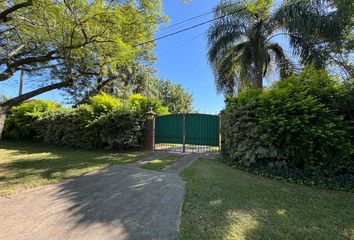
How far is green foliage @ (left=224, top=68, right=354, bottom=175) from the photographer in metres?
4.82

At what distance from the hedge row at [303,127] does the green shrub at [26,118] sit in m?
11.3

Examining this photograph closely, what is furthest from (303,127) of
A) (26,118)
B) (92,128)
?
(26,118)

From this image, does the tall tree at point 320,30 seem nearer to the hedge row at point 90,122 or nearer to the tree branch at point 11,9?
the hedge row at point 90,122

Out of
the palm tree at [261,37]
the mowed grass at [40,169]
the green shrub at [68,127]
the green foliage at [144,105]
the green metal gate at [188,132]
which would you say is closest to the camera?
the mowed grass at [40,169]

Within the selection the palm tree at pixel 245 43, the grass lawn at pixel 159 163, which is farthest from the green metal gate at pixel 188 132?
the palm tree at pixel 245 43

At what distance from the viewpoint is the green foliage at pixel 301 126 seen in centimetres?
482

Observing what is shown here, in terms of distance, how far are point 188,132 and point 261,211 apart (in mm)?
5772

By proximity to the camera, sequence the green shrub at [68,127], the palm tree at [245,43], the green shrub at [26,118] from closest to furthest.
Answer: the palm tree at [245,43], the green shrub at [68,127], the green shrub at [26,118]

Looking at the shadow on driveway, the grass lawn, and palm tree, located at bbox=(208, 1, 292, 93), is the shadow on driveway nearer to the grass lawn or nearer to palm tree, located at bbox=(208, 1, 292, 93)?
the grass lawn

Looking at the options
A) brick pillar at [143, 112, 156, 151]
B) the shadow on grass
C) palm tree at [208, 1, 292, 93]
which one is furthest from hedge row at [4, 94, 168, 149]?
palm tree at [208, 1, 292, 93]

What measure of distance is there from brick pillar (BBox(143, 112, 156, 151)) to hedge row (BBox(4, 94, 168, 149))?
209 mm

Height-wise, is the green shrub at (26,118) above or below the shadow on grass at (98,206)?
above

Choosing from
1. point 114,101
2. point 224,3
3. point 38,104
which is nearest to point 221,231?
point 114,101

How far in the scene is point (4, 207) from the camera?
373 centimetres
